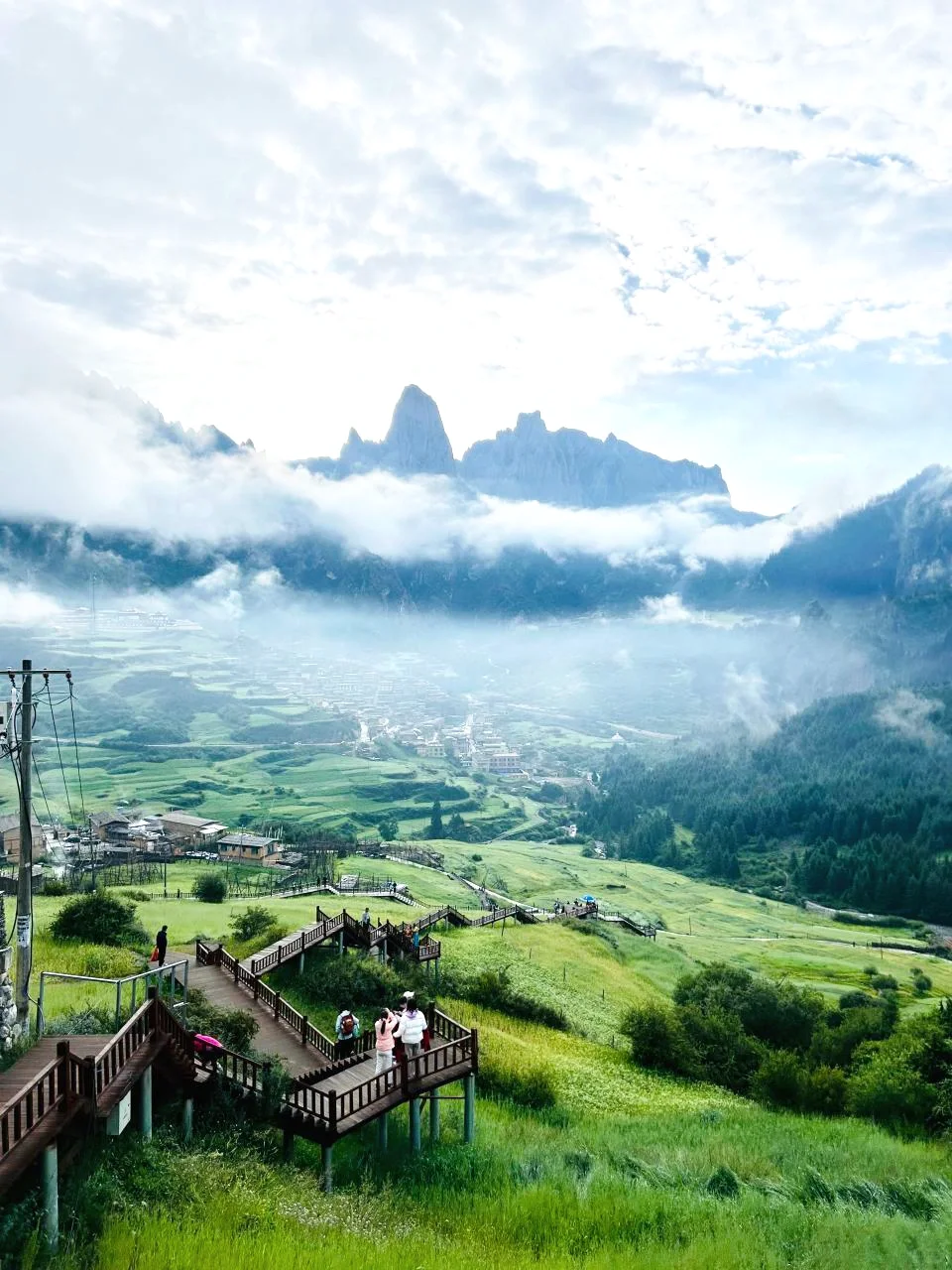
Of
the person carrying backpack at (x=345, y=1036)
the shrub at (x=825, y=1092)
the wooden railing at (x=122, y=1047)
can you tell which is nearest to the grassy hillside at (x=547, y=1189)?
the wooden railing at (x=122, y=1047)

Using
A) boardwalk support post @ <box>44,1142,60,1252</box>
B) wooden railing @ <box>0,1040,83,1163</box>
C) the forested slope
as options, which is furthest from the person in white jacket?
the forested slope

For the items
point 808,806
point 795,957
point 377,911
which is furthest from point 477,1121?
point 808,806

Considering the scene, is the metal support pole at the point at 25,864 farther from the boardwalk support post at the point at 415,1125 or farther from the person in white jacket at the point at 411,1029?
the boardwalk support post at the point at 415,1125

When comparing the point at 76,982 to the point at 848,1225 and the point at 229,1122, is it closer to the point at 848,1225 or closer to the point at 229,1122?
the point at 229,1122

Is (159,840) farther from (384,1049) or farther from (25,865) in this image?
(384,1049)

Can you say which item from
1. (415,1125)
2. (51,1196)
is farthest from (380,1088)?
(51,1196)

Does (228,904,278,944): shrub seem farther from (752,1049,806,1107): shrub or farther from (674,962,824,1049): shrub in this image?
(752,1049,806,1107): shrub
